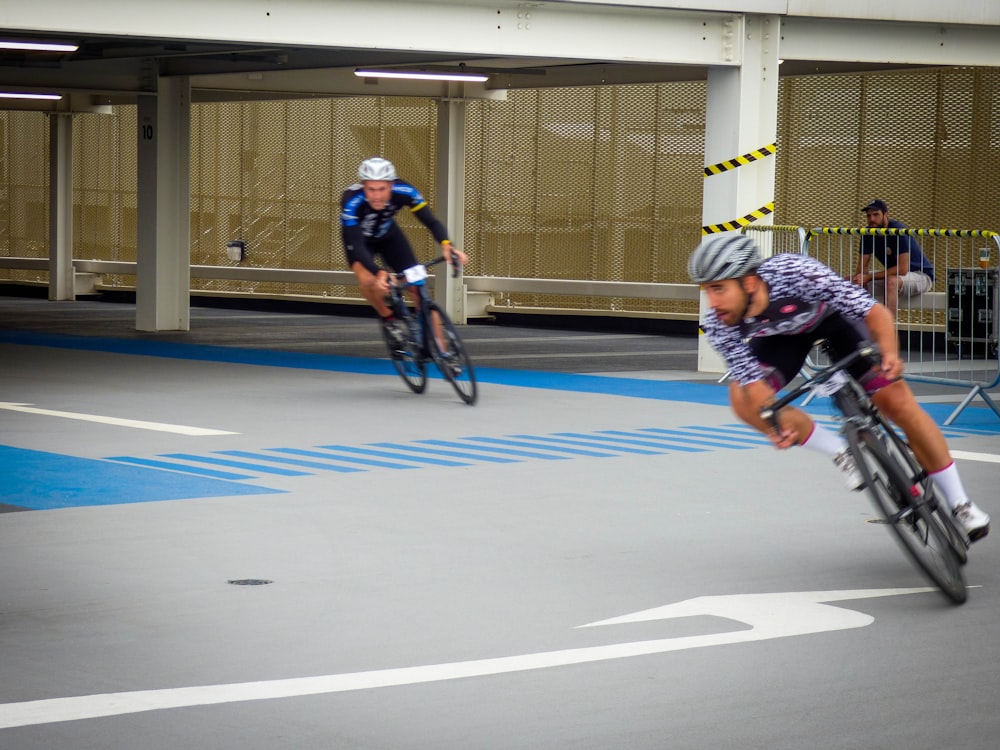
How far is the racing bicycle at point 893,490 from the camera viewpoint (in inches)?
249

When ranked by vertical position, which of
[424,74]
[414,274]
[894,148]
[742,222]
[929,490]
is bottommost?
[929,490]

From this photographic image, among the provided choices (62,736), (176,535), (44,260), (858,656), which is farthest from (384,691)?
(44,260)

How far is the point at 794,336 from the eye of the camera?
6.68 m

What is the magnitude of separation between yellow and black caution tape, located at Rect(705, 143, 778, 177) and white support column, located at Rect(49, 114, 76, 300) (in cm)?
1685

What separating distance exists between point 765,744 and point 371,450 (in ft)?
21.3

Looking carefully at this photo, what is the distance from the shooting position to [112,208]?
33.0 m

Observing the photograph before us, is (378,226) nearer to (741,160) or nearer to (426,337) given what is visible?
(426,337)

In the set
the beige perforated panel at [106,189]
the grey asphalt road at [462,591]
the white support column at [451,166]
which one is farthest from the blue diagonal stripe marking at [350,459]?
the beige perforated panel at [106,189]

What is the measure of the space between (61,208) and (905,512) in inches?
1054

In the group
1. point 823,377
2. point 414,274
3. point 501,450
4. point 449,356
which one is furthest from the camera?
point 414,274

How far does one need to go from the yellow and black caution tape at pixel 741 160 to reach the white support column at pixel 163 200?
8145 mm

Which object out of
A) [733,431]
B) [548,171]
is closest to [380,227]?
[733,431]

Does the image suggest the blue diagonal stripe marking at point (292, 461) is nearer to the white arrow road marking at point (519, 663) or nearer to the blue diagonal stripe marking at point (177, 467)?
the blue diagonal stripe marking at point (177, 467)

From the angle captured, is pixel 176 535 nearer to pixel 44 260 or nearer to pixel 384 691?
pixel 384 691
